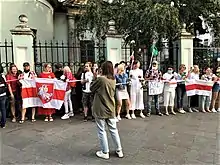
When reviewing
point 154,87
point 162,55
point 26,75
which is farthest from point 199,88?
point 26,75

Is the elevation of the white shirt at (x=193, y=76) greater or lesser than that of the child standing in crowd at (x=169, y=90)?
greater

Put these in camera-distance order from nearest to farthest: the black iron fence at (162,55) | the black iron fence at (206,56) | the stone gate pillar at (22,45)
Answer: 1. the stone gate pillar at (22,45)
2. the black iron fence at (162,55)
3. the black iron fence at (206,56)

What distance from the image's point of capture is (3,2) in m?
12.5

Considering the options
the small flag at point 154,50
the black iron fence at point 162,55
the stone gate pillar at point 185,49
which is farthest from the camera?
the black iron fence at point 162,55

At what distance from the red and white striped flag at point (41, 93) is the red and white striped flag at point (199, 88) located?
4074 millimetres

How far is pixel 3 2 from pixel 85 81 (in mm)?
6618

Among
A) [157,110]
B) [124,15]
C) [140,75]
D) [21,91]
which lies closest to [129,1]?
[124,15]

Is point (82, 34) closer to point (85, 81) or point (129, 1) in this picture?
point (129, 1)

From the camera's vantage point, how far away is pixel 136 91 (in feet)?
28.4

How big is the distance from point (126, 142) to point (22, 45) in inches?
182

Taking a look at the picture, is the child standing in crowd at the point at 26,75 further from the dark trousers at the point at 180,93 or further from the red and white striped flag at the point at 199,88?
the red and white striped flag at the point at 199,88

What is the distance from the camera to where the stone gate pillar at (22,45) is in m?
8.73

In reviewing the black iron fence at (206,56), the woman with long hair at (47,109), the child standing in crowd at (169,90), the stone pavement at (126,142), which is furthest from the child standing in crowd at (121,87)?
the black iron fence at (206,56)

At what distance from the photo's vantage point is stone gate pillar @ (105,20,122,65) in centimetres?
1006
